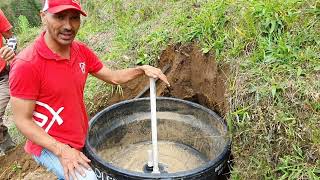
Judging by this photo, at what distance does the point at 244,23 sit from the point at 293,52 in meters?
0.64

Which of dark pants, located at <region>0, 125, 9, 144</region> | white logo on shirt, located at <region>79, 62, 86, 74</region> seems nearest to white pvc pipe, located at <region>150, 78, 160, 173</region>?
white logo on shirt, located at <region>79, 62, 86, 74</region>

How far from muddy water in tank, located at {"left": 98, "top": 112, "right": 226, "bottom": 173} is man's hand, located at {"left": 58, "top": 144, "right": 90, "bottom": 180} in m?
0.99

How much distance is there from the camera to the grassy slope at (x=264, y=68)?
8.23ft

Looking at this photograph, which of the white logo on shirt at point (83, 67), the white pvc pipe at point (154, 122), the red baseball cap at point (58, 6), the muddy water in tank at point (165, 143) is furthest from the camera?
the muddy water in tank at point (165, 143)

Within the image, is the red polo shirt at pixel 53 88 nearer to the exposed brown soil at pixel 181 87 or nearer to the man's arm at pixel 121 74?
the man's arm at pixel 121 74

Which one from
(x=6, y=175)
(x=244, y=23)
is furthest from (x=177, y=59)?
(x=6, y=175)

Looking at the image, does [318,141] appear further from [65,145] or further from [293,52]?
[65,145]

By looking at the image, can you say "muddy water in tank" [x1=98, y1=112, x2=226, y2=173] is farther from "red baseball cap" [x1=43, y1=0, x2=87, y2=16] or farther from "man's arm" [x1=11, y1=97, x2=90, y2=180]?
"red baseball cap" [x1=43, y1=0, x2=87, y2=16]

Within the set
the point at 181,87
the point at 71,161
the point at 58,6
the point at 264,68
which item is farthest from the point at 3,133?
the point at 264,68

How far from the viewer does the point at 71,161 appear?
2480 mm

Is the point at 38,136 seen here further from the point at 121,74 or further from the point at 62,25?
the point at 121,74

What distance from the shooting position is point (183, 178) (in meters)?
2.65

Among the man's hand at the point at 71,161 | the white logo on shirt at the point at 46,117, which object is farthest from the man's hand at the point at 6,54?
the man's hand at the point at 71,161

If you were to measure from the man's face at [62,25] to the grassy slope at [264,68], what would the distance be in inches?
48.7
